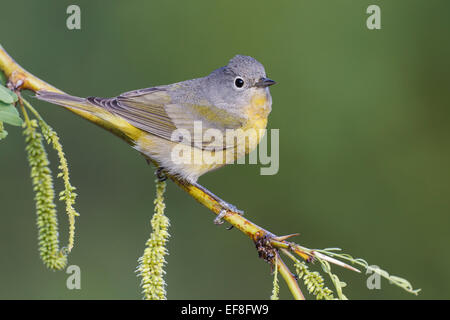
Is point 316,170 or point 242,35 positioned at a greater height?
point 242,35

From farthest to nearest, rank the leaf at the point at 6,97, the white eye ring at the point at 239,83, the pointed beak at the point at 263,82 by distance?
the white eye ring at the point at 239,83
the pointed beak at the point at 263,82
the leaf at the point at 6,97

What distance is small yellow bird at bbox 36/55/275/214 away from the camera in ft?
11.9

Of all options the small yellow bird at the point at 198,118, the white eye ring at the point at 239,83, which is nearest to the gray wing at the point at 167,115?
the small yellow bird at the point at 198,118

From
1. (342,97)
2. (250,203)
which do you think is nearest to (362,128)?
(342,97)

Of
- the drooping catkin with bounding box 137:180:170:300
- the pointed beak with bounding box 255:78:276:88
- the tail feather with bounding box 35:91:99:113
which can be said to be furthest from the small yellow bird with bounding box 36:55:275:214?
the drooping catkin with bounding box 137:180:170:300

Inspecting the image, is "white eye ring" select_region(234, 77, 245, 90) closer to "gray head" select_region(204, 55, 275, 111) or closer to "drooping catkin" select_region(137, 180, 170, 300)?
"gray head" select_region(204, 55, 275, 111)

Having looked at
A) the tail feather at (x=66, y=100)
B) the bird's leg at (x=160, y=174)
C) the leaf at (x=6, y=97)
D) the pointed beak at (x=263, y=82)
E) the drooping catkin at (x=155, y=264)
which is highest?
the pointed beak at (x=263, y=82)

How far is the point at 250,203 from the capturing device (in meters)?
5.56

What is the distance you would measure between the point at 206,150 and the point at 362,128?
227 cm

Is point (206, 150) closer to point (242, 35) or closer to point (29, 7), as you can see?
point (242, 35)

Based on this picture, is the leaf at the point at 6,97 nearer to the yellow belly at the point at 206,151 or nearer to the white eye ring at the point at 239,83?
the yellow belly at the point at 206,151

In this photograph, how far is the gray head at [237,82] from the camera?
389cm
